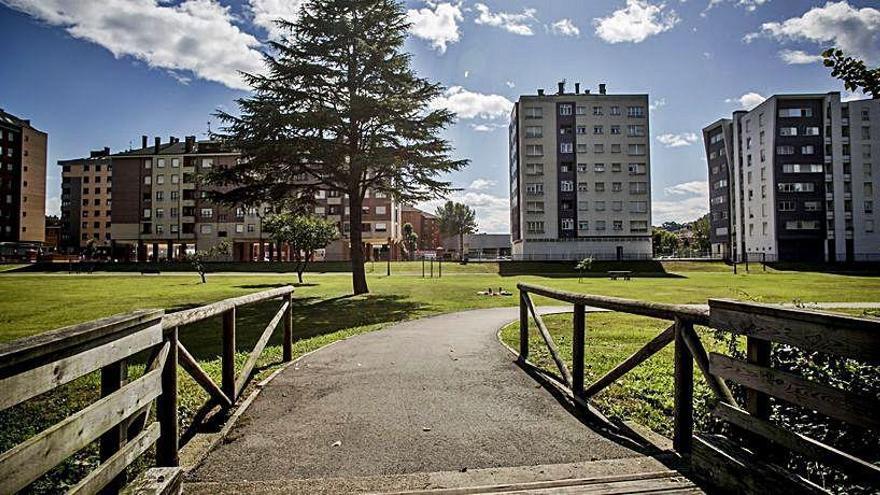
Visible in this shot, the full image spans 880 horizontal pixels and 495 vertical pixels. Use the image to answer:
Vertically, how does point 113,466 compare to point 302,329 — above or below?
above

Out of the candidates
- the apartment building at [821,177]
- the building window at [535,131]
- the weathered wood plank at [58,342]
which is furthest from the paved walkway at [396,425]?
the apartment building at [821,177]

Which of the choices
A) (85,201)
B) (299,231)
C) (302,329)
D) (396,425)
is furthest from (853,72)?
(85,201)

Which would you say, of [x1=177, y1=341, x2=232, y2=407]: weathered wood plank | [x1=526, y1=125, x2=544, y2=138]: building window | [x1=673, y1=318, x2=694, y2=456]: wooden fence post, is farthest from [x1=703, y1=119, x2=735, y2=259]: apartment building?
[x1=177, y1=341, x2=232, y2=407]: weathered wood plank

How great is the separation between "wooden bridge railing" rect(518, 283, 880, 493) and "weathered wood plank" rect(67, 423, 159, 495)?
355cm

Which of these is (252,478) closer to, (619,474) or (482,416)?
(482,416)

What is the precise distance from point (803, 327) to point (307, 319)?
1362 cm

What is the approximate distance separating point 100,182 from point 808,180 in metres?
140

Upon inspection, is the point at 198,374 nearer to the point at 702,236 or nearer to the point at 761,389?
the point at 761,389

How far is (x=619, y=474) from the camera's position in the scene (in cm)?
356

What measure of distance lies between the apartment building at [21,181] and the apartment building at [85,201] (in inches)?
829

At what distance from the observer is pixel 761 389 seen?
9.47 ft

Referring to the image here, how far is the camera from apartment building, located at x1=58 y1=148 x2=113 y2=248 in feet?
378

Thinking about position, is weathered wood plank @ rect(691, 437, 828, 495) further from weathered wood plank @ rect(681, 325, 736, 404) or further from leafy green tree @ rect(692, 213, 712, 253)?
leafy green tree @ rect(692, 213, 712, 253)

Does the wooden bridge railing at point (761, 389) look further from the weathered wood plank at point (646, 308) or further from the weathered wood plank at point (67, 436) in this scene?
the weathered wood plank at point (67, 436)
